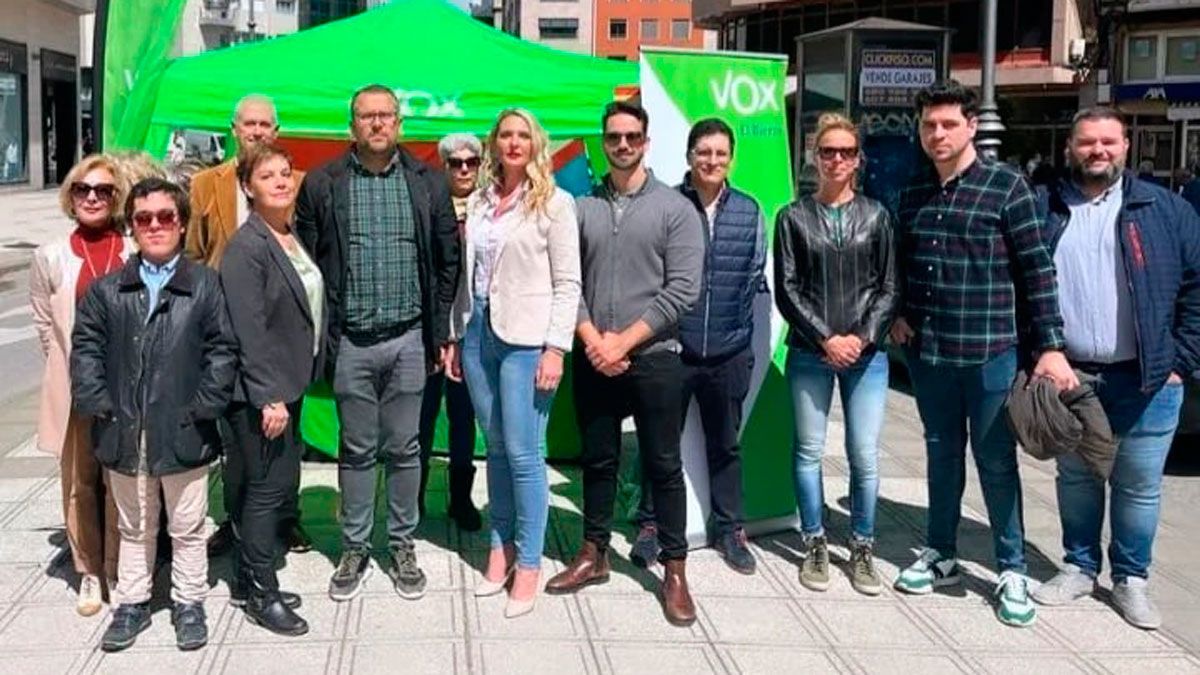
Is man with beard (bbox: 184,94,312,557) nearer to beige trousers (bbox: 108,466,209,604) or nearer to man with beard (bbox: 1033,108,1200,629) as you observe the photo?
beige trousers (bbox: 108,466,209,604)

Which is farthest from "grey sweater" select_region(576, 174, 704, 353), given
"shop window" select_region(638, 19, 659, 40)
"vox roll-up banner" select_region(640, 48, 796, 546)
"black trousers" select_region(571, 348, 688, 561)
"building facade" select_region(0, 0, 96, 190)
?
"shop window" select_region(638, 19, 659, 40)

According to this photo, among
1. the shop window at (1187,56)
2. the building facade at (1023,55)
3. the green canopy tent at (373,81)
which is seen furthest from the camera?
the building facade at (1023,55)

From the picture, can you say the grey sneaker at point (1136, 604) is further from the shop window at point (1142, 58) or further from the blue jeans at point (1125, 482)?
the shop window at point (1142, 58)

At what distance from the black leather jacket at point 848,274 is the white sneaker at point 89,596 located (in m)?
2.94

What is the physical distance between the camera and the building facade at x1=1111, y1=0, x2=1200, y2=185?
28781mm

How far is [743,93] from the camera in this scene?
569 cm

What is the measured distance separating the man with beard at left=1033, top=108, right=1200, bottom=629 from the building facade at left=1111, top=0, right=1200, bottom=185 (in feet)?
→ 85.5

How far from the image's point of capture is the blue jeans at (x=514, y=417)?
4.61 metres

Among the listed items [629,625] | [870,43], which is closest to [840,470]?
[629,625]

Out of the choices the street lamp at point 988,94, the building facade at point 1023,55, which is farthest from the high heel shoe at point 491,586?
the building facade at point 1023,55

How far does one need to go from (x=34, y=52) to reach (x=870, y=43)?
31.1 m

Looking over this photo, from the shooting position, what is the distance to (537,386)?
4.62 meters

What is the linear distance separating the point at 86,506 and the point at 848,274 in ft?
10.2

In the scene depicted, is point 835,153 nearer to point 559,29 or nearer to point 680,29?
point 680,29
